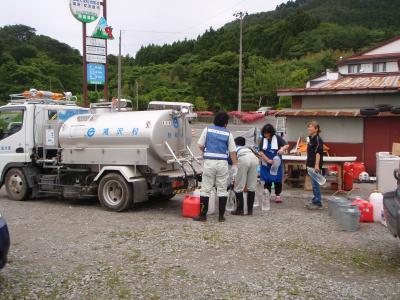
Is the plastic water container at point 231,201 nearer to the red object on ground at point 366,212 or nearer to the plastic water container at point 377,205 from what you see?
the red object on ground at point 366,212

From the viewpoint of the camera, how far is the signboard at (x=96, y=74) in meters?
15.1

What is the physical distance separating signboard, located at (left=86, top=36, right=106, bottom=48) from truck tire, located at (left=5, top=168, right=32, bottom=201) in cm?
619

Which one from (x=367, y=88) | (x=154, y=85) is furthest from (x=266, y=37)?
(x=367, y=88)

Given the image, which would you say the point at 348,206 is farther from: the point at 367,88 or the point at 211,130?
the point at 367,88

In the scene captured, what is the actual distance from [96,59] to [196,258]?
11.1 meters

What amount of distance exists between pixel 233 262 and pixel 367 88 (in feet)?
32.7

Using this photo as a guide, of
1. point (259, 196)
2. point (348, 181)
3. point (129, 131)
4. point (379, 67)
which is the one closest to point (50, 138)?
point (129, 131)

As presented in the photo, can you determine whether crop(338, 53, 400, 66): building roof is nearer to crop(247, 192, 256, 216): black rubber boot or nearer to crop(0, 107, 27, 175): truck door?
crop(247, 192, 256, 216): black rubber boot

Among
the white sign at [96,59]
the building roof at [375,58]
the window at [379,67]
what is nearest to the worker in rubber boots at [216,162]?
the white sign at [96,59]

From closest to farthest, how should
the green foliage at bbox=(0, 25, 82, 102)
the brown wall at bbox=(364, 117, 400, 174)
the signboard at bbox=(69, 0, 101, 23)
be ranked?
the brown wall at bbox=(364, 117, 400, 174)
the signboard at bbox=(69, 0, 101, 23)
the green foliage at bbox=(0, 25, 82, 102)

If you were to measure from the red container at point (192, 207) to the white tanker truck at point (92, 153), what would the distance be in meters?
0.63

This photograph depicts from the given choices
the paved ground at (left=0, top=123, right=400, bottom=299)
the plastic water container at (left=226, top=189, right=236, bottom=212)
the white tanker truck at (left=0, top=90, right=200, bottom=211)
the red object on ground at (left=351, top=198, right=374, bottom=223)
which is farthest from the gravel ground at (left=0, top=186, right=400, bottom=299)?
the white tanker truck at (left=0, top=90, right=200, bottom=211)

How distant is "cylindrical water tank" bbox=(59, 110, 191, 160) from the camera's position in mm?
8820

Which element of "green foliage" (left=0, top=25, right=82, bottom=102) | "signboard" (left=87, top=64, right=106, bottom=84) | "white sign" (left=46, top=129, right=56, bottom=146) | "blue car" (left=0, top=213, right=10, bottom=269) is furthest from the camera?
"green foliage" (left=0, top=25, right=82, bottom=102)
